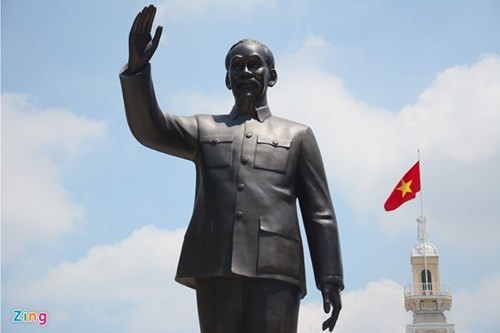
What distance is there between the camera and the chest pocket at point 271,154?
21.0 feet

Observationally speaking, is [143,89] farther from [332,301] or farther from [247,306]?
[332,301]

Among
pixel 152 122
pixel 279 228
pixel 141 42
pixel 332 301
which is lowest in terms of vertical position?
pixel 332 301

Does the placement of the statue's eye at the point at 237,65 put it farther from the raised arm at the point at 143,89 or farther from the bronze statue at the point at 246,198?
the raised arm at the point at 143,89

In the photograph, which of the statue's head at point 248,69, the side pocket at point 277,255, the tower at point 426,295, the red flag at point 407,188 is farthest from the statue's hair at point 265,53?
the tower at point 426,295

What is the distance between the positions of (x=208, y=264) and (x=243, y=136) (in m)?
1.06

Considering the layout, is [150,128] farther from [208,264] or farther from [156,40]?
[208,264]

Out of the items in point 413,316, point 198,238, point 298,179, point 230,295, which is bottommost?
point 230,295

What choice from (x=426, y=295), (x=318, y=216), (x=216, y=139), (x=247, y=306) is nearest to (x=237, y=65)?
(x=216, y=139)

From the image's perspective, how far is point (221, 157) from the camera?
21.1ft

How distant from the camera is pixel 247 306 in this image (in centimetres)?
601

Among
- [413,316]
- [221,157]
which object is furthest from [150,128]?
[413,316]

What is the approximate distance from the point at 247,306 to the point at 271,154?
Answer: 1.18 metres

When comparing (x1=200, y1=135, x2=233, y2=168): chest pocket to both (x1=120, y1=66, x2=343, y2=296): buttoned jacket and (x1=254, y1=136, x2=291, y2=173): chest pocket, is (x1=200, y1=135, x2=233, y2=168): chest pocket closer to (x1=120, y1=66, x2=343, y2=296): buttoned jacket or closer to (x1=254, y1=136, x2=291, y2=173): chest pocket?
(x1=120, y1=66, x2=343, y2=296): buttoned jacket

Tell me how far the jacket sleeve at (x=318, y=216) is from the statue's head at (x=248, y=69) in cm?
53
